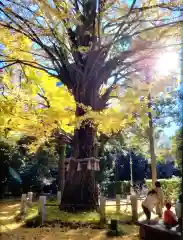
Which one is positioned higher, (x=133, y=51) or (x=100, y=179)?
(x=133, y=51)

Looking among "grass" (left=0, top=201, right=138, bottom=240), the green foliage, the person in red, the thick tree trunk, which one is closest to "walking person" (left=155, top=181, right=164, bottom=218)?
"grass" (left=0, top=201, right=138, bottom=240)

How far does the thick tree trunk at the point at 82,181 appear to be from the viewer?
24.9 feet

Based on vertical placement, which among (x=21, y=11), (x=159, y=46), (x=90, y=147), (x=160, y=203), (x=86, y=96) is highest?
(x=21, y=11)

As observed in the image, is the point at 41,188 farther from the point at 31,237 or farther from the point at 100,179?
the point at 31,237

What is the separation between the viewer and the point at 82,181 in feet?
25.7

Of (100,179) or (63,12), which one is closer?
(63,12)

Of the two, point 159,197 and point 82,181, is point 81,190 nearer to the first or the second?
point 82,181

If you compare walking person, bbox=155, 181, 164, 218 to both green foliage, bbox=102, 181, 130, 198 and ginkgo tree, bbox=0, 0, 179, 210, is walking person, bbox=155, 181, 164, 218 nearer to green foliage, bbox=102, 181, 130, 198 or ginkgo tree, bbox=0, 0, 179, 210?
ginkgo tree, bbox=0, 0, 179, 210

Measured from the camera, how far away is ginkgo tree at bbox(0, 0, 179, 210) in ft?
22.1

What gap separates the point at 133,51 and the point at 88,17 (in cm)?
161

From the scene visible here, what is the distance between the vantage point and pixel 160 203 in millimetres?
5816

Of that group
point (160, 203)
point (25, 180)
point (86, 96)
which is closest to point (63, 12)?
point (86, 96)

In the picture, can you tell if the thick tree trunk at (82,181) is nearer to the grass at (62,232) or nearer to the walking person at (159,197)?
the grass at (62,232)

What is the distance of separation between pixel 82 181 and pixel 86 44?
4323 mm
